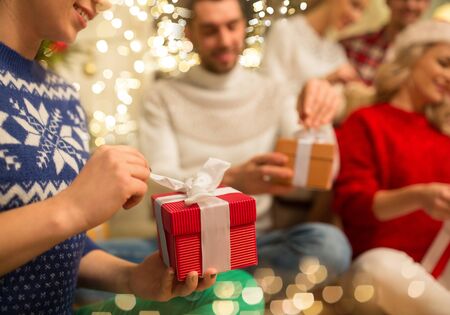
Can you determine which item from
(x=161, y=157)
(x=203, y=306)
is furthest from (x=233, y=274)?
(x=161, y=157)

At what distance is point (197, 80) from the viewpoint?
122 centimetres

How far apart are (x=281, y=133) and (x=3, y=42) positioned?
743mm

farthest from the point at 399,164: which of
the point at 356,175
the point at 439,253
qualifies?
the point at 439,253

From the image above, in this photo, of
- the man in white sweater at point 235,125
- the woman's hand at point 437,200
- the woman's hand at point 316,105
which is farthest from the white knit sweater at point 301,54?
the woman's hand at point 437,200

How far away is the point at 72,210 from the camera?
48cm

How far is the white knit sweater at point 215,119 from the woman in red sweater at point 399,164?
7.2 inches

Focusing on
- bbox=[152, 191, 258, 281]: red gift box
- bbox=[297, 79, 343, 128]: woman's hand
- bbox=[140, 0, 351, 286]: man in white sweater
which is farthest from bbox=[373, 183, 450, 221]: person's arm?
bbox=[152, 191, 258, 281]: red gift box

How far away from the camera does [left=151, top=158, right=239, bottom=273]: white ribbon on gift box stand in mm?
542

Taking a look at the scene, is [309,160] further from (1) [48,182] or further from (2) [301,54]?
(2) [301,54]

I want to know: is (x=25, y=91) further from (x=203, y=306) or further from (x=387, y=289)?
(x=387, y=289)

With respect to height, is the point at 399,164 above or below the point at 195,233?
below

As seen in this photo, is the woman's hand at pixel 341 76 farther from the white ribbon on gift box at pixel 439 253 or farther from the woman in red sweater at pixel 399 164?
the white ribbon on gift box at pixel 439 253

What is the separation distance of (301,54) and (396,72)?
0.52 meters

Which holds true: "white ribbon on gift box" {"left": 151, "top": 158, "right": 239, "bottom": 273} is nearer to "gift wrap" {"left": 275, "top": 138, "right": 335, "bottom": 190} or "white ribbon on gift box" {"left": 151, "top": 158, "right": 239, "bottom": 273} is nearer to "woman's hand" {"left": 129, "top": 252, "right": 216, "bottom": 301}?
"woman's hand" {"left": 129, "top": 252, "right": 216, "bottom": 301}
